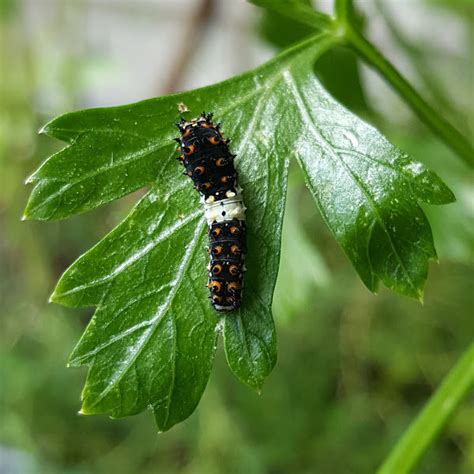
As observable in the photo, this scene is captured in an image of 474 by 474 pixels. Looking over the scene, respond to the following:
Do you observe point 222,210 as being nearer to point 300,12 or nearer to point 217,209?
point 217,209

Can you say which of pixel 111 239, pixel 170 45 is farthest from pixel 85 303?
pixel 170 45

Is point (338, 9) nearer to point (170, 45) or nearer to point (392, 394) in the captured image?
point (392, 394)

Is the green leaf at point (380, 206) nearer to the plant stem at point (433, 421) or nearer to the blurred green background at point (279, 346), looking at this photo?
the plant stem at point (433, 421)

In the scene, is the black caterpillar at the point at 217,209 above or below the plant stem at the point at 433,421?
above

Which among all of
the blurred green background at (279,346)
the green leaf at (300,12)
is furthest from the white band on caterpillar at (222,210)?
the blurred green background at (279,346)

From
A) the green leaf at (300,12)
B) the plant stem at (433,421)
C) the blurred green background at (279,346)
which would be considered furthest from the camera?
the blurred green background at (279,346)

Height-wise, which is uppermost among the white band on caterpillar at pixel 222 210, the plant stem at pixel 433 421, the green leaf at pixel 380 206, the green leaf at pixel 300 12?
the green leaf at pixel 300 12

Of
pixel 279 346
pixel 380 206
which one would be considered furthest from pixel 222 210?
pixel 279 346
